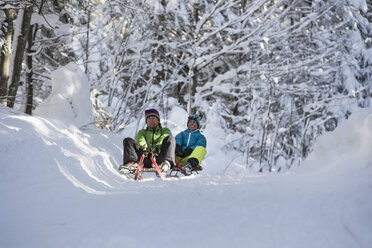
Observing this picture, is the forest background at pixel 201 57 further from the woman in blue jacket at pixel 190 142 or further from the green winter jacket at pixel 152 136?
the green winter jacket at pixel 152 136

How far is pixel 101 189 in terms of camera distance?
10.3 ft

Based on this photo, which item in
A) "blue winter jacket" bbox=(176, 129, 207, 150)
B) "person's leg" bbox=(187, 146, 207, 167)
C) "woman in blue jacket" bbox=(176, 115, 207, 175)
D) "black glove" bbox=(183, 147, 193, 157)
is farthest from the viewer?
"blue winter jacket" bbox=(176, 129, 207, 150)

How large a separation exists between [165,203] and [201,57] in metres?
6.82

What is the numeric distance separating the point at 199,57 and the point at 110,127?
3.11 m

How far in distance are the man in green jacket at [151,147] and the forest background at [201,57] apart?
1.93m

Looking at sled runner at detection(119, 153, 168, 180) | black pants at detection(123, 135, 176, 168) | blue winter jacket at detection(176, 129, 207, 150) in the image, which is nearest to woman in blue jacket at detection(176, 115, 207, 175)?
blue winter jacket at detection(176, 129, 207, 150)

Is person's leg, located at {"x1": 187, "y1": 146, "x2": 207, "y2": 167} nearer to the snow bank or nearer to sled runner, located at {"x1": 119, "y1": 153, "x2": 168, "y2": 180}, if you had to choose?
sled runner, located at {"x1": 119, "y1": 153, "x2": 168, "y2": 180}

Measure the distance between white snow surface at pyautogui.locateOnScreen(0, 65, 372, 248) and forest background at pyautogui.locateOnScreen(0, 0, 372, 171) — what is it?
9.13ft

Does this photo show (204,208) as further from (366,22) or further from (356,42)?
(366,22)

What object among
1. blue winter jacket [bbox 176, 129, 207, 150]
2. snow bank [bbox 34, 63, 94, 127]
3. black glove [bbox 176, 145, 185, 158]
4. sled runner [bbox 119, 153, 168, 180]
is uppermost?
snow bank [bbox 34, 63, 94, 127]

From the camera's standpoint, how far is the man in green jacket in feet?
15.8

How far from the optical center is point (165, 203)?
2.66 m

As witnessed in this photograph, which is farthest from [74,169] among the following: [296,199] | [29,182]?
[296,199]

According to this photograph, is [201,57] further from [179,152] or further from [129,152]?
[129,152]
